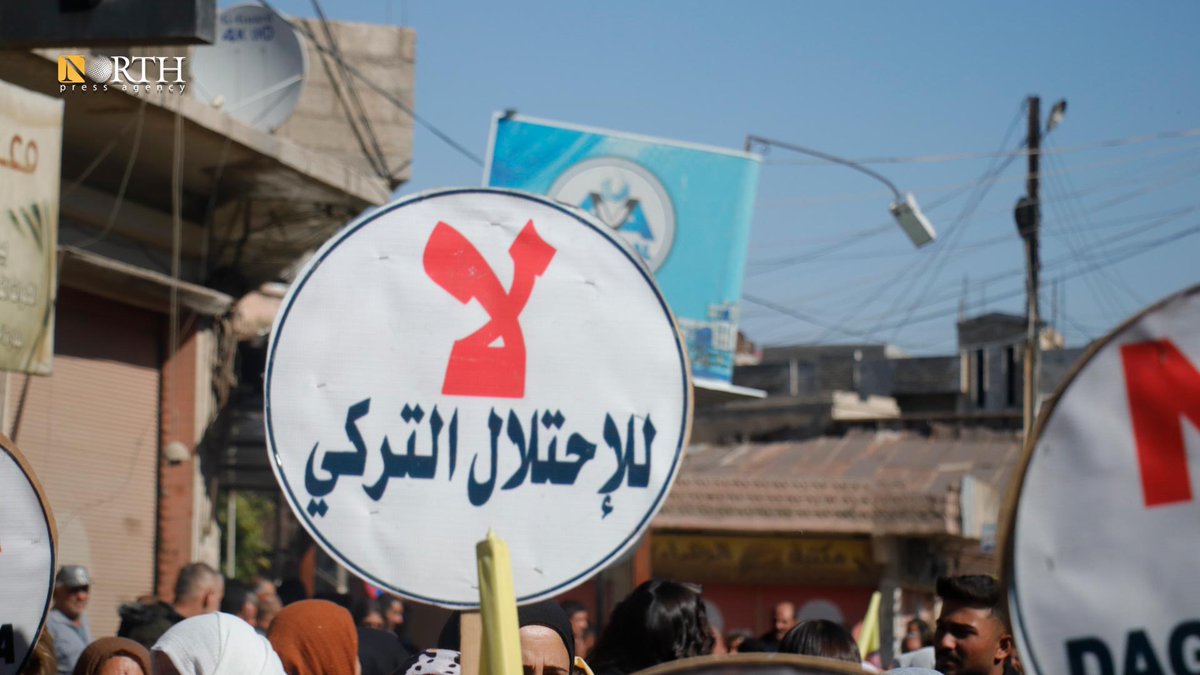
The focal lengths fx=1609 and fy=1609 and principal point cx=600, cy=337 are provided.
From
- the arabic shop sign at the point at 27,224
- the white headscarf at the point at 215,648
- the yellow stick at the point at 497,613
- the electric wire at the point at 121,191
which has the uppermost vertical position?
the electric wire at the point at 121,191

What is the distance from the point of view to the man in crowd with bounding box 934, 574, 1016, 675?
4.34 m

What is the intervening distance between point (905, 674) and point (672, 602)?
Result: 0.91 m

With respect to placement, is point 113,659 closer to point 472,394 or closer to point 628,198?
point 472,394

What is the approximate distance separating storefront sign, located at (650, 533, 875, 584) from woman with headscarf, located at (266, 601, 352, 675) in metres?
14.1

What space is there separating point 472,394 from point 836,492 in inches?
608

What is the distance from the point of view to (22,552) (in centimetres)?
296

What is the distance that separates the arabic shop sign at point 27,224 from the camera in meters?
8.09

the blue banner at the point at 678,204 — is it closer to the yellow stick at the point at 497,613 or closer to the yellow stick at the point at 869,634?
the yellow stick at the point at 869,634

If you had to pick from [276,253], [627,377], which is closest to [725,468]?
[276,253]

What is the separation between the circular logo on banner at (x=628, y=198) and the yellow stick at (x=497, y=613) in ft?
45.0

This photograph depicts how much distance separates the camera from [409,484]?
274 centimetres

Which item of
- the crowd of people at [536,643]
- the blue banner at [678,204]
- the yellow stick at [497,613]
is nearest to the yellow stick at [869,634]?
the crowd of people at [536,643]

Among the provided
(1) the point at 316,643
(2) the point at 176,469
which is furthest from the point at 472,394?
(2) the point at 176,469

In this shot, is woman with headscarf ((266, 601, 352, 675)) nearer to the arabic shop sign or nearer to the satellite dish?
the arabic shop sign
